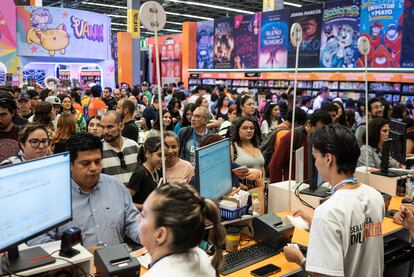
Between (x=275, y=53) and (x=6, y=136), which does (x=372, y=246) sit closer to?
(x=6, y=136)

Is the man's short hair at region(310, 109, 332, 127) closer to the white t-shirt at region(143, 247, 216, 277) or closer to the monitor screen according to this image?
the monitor screen

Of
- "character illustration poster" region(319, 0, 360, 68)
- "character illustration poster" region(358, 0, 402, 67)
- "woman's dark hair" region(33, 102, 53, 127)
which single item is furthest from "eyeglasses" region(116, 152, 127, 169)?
"character illustration poster" region(319, 0, 360, 68)

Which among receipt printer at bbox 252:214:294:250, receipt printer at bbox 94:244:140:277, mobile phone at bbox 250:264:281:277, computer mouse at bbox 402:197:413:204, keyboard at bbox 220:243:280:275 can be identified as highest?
receipt printer at bbox 94:244:140:277

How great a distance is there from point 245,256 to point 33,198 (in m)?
1.32

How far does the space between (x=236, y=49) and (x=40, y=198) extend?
14.4 metres

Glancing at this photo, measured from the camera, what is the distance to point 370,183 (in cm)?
414

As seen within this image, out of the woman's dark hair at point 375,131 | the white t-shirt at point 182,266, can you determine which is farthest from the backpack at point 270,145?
the white t-shirt at point 182,266

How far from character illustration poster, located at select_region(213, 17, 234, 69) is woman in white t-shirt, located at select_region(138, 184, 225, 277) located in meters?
14.9

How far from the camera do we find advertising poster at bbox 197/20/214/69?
1703cm

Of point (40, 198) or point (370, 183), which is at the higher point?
point (40, 198)

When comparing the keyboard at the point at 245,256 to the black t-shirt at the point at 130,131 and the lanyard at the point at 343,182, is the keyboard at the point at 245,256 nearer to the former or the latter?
the lanyard at the point at 343,182

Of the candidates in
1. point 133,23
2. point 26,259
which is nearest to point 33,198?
point 26,259

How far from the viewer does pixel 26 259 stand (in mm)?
1919

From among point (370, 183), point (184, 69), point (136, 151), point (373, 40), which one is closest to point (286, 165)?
point (370, 183)
